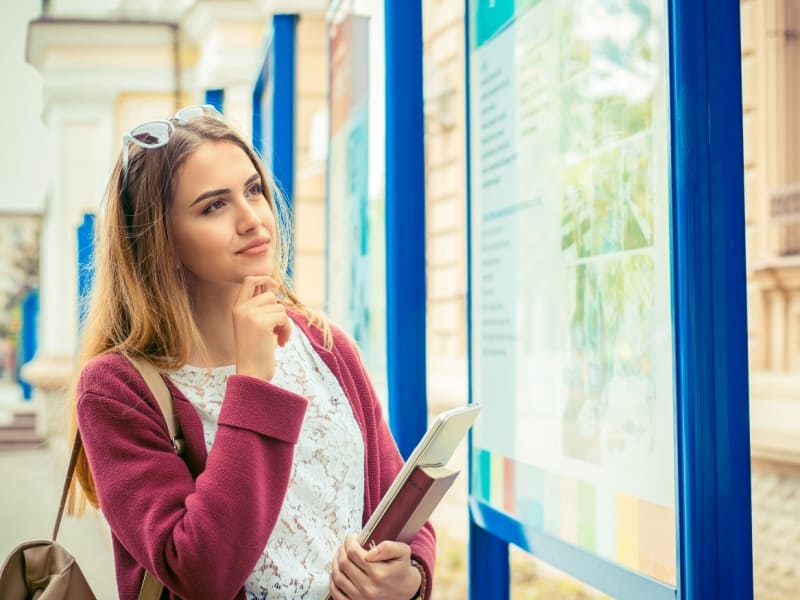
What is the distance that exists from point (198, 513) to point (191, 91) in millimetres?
8489

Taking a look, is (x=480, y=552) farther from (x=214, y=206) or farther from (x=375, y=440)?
(x=214, y=206)

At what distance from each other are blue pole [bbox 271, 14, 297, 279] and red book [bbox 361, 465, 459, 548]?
1.89 metres

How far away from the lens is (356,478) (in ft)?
4.58

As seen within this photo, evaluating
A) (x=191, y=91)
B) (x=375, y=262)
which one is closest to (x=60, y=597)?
(x=375, y=262)

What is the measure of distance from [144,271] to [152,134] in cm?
19

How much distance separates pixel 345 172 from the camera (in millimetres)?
2422

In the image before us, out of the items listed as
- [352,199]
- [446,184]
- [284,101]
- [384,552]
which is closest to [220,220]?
[384,552]

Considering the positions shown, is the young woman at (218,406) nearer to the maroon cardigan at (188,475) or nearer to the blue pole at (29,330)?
the maroon cardigan at (188,475)

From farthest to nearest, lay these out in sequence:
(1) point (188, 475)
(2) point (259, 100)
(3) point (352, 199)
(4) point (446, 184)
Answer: (4) point (446, 184) → (2) point (259, 100) → (3) point (352, 199) → (1) point (188, 475)

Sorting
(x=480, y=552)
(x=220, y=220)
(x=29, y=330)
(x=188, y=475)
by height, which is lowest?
(x=480, y=552)

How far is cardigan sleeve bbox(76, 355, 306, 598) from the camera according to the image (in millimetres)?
1188

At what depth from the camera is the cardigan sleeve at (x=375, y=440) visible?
1417 mm

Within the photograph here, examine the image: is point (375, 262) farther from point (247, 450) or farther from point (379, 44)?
point (247, 450)

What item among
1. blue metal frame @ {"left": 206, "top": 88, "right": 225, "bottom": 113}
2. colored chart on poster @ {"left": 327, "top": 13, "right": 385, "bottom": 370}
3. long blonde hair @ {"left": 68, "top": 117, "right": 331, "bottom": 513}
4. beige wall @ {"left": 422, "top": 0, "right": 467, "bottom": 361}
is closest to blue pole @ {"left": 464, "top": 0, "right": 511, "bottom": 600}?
colored chart on poster @ {"left": 327, "top": 13, "right": 385, "bottom": 370}
